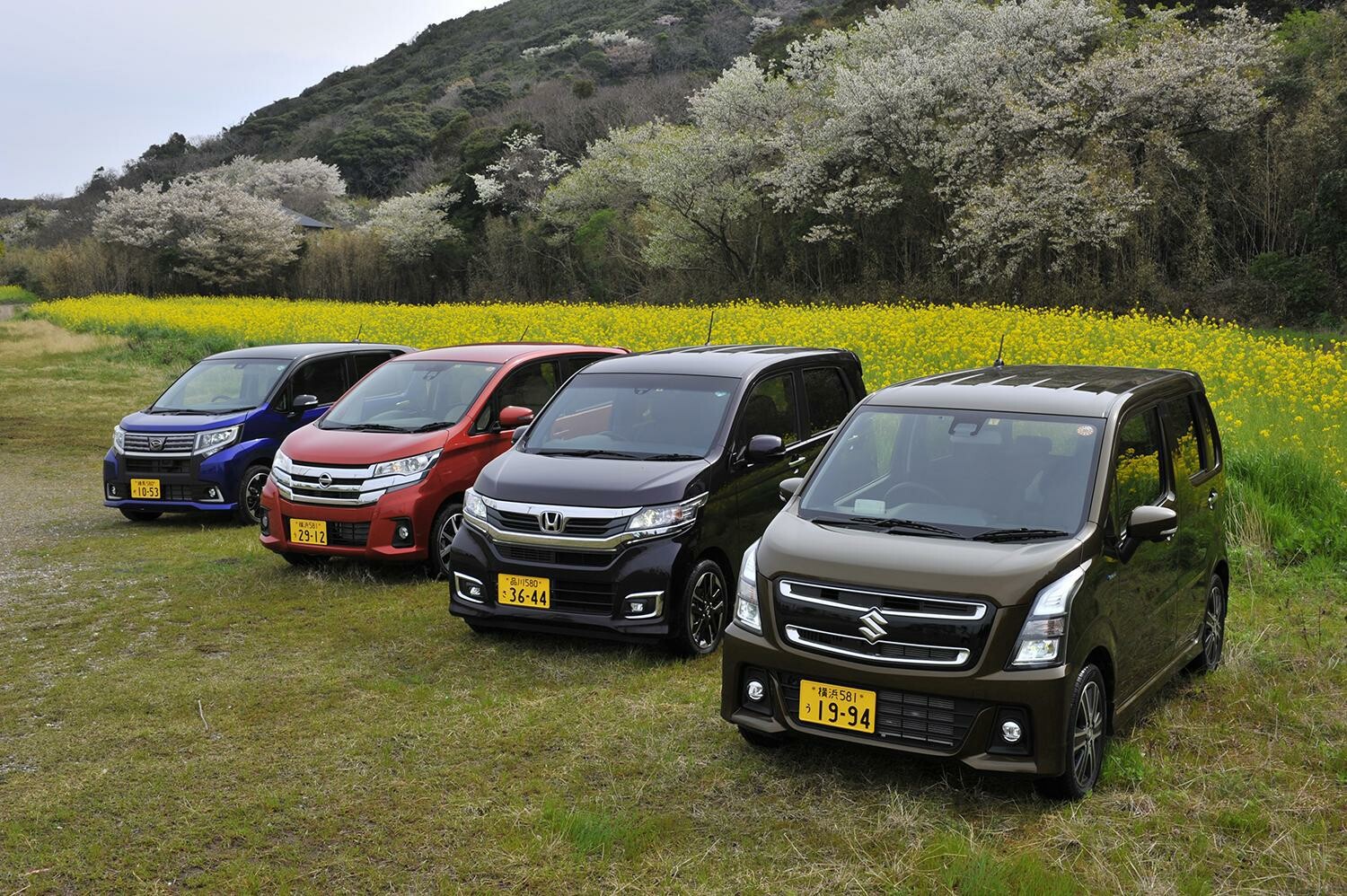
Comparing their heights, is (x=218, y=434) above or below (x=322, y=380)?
below

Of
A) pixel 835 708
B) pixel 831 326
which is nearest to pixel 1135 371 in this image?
pixel 835 708

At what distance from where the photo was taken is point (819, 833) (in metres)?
4.05

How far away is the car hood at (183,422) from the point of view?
10125 mm

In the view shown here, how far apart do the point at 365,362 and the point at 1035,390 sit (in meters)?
8.00

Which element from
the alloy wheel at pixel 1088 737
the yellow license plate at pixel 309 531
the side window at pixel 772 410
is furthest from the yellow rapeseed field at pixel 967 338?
the alloy wheel at pixel 1088 737

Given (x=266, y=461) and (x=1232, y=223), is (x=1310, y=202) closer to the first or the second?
(x=1232, y=223)

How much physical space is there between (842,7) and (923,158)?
935 inches

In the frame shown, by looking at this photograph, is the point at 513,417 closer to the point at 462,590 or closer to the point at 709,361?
the point at 709,361

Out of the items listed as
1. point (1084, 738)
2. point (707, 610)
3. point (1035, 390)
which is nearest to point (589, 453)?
point (707, 610)

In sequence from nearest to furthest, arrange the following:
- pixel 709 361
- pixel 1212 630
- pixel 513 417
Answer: pixel 1212 630 → pixel 709 361 → pixel 513 417

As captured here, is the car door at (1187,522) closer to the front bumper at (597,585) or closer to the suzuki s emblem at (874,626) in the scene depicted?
the suzuki s emblem at (874,626)

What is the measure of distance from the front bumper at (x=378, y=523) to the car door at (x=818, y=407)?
2626 mm

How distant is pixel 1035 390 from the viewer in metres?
4.97

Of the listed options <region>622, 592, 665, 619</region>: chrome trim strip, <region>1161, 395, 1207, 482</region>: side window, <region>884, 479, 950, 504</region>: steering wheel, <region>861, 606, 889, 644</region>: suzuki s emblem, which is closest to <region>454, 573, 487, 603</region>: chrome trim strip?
<region>622, 592, 665, 619</region>: chrome trim strip
